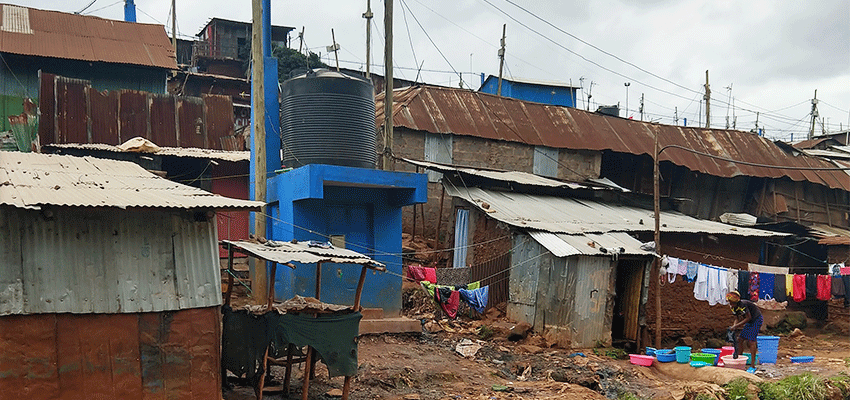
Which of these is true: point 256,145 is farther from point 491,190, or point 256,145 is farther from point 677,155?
point 677,155

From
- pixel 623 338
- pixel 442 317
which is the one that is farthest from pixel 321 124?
pixel 623 338

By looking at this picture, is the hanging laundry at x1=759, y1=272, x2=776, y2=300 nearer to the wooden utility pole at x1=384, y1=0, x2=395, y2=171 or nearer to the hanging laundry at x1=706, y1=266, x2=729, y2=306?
the hanging laundry at x1=706, y1=266, x2=729, y2=306

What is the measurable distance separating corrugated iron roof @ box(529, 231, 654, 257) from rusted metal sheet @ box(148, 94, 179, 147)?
32.2 feet

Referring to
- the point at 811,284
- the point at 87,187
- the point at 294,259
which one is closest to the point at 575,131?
the point at 811,284

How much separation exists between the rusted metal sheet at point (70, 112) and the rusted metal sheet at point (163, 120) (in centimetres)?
167

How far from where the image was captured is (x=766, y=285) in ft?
62.0

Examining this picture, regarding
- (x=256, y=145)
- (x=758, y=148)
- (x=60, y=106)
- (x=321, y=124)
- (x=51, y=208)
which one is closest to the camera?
(x=51, y=208)

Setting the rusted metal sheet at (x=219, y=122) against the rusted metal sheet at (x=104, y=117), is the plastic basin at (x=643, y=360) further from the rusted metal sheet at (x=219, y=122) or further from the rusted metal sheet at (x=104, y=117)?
the rusted metal sheet at (x=104, y=117)

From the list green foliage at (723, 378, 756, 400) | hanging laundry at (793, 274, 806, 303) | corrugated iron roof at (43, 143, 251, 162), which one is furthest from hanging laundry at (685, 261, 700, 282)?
corrugated iron roof at (43, 143, 251, 162)

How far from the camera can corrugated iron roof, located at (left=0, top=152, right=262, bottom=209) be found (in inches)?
303

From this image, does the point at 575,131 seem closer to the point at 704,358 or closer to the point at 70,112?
the point at 704,358

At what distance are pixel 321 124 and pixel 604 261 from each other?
7017 millimetres

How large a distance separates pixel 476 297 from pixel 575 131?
12.0 metres

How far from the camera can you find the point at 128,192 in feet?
28.6
